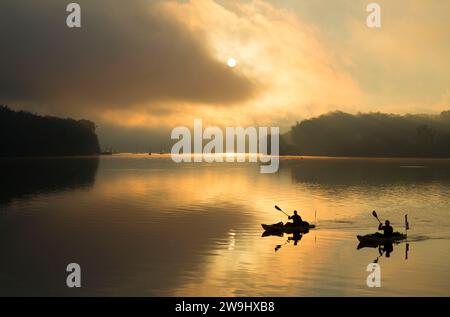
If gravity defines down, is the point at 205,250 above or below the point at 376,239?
below

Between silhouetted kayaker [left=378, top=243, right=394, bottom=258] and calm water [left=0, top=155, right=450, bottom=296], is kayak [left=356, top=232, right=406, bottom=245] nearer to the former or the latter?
silhouetted kayaker [left=378, top=243, right=394, bottom=258]

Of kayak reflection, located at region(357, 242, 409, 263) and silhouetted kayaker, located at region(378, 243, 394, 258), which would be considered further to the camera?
kayak reflection, located at region(357, 242, 409, 263)

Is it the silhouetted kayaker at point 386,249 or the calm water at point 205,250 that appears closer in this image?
the calm water at point 205,250

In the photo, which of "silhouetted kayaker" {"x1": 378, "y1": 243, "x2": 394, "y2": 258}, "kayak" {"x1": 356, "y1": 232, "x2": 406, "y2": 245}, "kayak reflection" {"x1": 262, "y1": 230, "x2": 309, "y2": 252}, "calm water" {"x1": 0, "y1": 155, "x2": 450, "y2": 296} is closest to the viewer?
"calm water" {"x1": 0, "y1": 155, "x2": 450, "y2": 296}

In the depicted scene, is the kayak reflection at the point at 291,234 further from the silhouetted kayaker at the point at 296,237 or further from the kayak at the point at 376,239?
the kayak at the point at 376,239

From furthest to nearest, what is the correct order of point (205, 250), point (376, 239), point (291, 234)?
point (291, 234)
point (376, 239)
point (205, 250)

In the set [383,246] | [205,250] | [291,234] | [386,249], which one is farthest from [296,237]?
[205,250]

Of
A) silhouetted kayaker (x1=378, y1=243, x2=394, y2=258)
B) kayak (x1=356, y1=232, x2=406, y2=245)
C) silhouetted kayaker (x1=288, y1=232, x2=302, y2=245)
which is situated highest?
kayak (x1=356, y1=232, x2=406, y2=245)

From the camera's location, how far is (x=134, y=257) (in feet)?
119

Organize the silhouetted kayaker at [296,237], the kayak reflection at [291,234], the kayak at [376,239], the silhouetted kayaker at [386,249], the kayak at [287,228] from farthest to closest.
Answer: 1. the kayak at [287,228]
2. the kayak reflection at [291,234]
3. the silhouetted kayaker at [296,237]
4. the kayak at [376,239]
5. the silhouetted kayaker at [386,249]

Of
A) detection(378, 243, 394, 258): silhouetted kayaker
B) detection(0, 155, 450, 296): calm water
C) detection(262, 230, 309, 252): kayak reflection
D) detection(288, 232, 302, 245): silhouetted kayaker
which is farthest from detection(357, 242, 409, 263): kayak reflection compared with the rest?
detection(262, 230, 309, 252): kayak reflection

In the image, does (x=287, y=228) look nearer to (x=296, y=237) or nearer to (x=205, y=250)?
(x=296, y=237)

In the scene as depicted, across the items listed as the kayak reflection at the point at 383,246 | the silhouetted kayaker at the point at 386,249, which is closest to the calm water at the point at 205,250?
the kayak reflection at the point at 383,246

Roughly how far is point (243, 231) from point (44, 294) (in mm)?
25337
